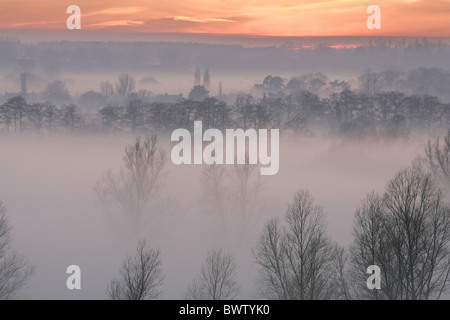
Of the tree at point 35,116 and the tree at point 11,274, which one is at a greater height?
the tree at point 35,116

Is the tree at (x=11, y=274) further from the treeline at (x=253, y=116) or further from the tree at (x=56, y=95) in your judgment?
the tree at (x=56, y=95)

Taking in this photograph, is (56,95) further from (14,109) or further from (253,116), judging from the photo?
(253,116)

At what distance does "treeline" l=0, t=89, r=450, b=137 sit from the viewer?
7588 centimetres

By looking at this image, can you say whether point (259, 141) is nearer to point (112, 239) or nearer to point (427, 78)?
point (112, 239)

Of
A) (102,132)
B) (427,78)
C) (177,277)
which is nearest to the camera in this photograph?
(177,277)

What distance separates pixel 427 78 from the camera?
151 m

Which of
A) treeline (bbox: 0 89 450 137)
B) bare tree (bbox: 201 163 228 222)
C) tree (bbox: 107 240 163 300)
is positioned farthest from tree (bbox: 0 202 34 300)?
treeline (bbox: 0 89 450 137)

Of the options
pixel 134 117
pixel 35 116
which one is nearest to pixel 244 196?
pixel 134 117

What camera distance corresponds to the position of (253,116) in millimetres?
79812

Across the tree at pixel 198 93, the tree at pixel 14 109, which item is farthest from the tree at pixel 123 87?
the tree at pixel 14 109

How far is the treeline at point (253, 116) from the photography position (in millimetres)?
75875

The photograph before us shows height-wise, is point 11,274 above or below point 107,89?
below
